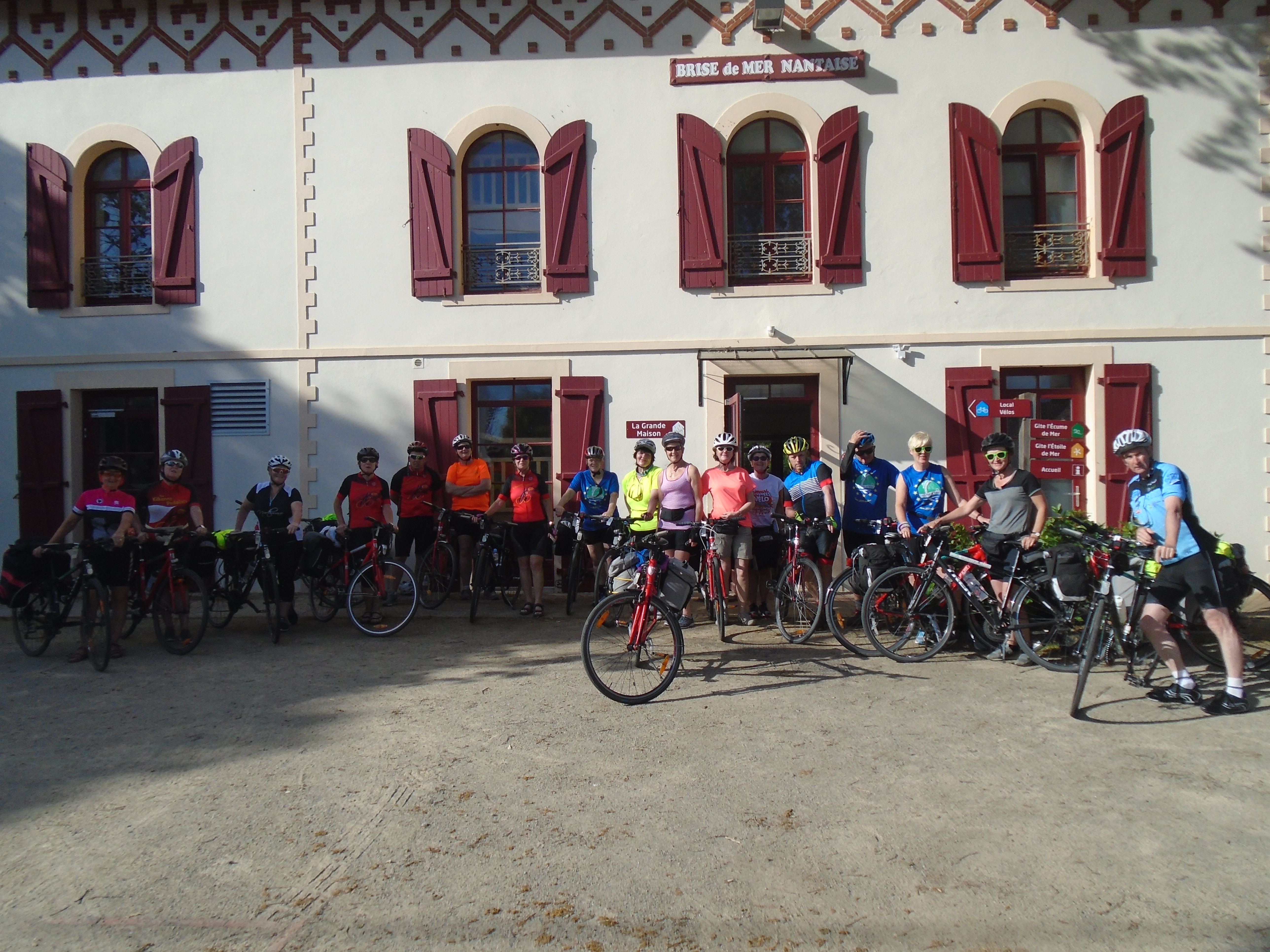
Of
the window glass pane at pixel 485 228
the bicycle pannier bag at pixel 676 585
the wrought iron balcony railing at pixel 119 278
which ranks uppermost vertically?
the window glass pane at pixel 485 228

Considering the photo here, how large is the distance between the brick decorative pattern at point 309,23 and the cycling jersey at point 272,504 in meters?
5.48

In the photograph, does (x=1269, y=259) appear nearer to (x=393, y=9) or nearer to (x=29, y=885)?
(x=393, y=9)

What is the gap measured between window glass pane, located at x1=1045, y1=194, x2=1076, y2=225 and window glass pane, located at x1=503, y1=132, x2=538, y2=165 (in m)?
5.92

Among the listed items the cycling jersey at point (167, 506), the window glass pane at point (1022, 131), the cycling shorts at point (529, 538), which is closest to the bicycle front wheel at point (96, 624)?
the cycling jersey at point (167, 506)

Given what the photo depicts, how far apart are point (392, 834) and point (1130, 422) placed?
8.96 metres

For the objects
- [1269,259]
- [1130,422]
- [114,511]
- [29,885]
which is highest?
[1269,259]

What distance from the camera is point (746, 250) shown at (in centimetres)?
1009

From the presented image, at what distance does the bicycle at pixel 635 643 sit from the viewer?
5480mm

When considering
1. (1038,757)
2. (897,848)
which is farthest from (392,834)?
(1038,757)

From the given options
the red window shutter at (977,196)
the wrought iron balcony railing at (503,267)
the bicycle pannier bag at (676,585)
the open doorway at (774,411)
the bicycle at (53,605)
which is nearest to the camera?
the bicycle pannier bag at (676,585)

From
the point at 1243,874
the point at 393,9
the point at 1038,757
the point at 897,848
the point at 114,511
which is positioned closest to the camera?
the point at 1243,874

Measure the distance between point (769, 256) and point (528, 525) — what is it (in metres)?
4.25

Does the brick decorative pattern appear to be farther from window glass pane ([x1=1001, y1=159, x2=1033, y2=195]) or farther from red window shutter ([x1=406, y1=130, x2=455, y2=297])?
window glass pane ([x1=1001, y1=159, x2=1033, y2=195])

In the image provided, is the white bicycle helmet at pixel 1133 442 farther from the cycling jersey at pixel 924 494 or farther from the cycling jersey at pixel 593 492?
the cycling jersey at pixel 593 492
